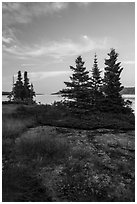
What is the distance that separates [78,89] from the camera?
24656 mm

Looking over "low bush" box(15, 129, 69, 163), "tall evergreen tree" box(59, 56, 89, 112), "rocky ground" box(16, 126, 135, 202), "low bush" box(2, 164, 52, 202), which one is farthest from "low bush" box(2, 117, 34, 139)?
"tall evergreen tree" box(59, 56, 89, 112)

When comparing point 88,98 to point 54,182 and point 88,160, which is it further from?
point 54,182

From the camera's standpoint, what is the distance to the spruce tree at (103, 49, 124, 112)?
24.8m

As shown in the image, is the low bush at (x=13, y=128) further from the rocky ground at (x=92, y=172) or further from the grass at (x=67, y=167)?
the rocky ground at (x=92, y=172)

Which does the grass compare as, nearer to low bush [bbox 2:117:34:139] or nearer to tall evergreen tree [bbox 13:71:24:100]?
low bush [bbox 2:117:34:139]

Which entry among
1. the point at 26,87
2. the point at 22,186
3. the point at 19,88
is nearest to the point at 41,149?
the point at 22,186

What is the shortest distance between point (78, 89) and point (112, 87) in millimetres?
4440

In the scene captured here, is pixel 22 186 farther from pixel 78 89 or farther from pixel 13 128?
pixel 78 89

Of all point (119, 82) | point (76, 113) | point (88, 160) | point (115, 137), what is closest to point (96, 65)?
point (119, 82)

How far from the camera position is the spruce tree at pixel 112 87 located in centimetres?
2478

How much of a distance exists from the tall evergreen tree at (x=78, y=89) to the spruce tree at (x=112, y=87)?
262 centimetres

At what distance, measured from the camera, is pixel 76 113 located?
2061 centimetres

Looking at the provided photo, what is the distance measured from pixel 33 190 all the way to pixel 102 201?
2.52 meters

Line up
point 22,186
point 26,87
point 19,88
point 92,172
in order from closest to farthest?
point 22,186
point 92,172
point 19,88
point 26,87
